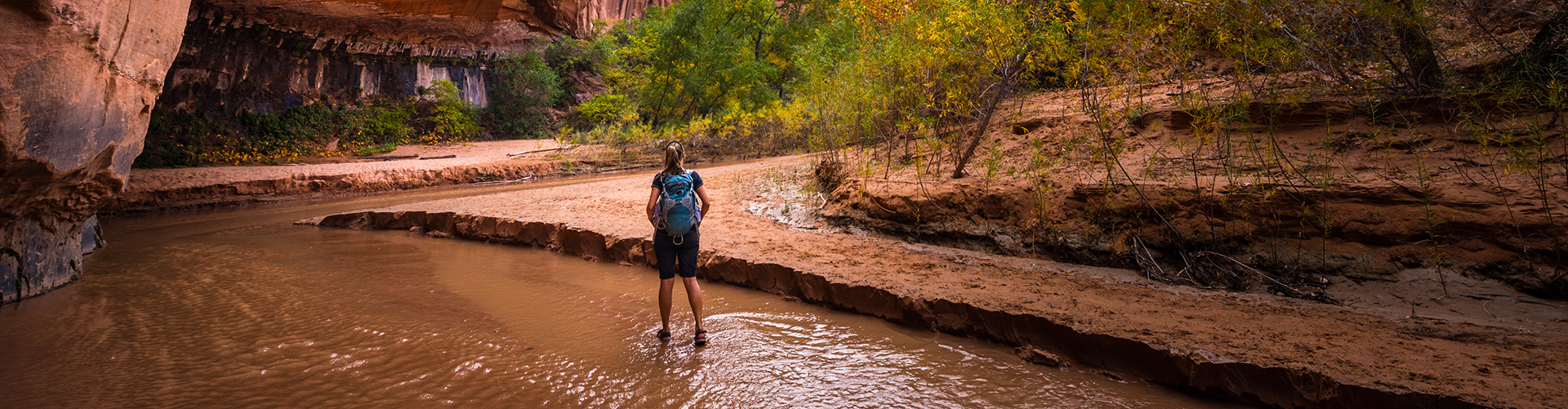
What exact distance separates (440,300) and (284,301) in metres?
1.25

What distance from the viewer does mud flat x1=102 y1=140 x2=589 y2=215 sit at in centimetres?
1149

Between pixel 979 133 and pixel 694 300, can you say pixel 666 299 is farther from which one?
pixel 979 133

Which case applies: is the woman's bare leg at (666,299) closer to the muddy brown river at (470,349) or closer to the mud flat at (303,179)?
the muddy brown river at (470,349)

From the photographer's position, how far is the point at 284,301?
4973mm

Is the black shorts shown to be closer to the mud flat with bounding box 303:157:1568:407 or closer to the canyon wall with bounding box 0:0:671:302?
the mud flat with bounding box 303:157:1568:407

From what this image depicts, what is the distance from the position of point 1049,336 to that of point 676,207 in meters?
2.31

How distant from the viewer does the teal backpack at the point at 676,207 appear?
380 centimetres

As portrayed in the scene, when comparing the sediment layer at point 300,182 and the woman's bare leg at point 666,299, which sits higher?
the sediment layer at point 300,182

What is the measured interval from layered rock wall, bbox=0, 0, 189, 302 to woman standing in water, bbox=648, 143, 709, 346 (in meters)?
4.01

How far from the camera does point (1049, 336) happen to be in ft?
11.7

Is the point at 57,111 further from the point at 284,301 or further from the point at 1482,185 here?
the point at 1482,185

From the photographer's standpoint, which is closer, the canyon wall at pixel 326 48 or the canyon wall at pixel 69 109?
the canyon wall at pixel 69 109

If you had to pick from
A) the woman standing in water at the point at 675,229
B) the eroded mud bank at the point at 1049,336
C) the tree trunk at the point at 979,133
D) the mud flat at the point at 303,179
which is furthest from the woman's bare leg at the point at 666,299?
the mud flat at the point at 303,179

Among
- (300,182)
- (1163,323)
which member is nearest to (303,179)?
(300,182)
